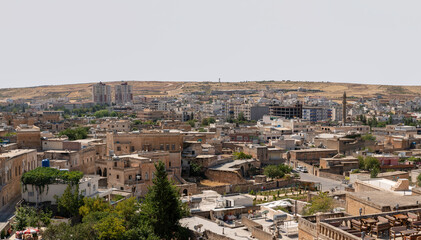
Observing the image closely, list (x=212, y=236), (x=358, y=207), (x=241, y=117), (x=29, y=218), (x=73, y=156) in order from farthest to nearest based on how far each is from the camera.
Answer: (x=241, y=117) < (x=73, y=156) < (x=29, y=218) < (x=212, y=236) < (x=358, y=207)

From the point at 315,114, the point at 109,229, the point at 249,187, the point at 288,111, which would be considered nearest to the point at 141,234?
the point at 109,229

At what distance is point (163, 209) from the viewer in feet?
76.6

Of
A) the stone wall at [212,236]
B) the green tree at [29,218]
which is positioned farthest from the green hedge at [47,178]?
the stone wall at [212,236]

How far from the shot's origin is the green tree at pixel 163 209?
76.2ft

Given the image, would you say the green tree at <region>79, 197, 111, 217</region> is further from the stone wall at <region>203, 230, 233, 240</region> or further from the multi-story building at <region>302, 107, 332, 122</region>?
the multi-story building at <region>302, 107, 332, 122</region>

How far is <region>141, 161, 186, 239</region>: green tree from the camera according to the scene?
23.2m

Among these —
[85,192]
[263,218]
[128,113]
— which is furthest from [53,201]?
[128,113]

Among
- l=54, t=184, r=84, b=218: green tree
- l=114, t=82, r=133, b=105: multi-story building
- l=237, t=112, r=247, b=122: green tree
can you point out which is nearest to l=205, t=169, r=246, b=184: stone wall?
l=54, t=184, r=84, b=218: green tree

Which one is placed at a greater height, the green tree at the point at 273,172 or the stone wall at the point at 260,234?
the stone wall at the point at 260,234

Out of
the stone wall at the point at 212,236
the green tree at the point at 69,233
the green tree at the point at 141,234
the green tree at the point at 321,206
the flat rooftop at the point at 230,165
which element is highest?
the green tree at the point at 321,206

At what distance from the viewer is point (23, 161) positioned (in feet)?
101

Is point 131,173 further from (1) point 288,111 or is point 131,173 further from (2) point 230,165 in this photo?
(1) point 288,111

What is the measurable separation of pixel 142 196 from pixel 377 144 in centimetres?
3400

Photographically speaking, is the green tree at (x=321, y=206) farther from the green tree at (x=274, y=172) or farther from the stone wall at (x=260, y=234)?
the green tree at (x=274, y=172)
